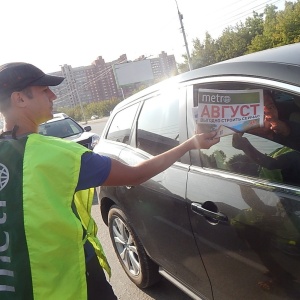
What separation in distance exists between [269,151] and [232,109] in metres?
0.32

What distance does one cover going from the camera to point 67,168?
4.16 feet

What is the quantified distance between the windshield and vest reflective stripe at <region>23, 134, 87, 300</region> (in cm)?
725

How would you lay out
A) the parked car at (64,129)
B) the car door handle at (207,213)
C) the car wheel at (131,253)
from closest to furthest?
the car door handle at (207,213), the car wheel at (131,253), the parked car at (64,129)

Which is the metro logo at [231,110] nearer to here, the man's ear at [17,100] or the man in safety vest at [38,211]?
the man in safety vest at [38,211]

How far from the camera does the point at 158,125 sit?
244 centimetres

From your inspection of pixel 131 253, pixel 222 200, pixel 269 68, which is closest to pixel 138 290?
pixel 131 253

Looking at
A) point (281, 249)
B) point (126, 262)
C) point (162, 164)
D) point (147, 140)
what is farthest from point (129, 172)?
point (126, 262)

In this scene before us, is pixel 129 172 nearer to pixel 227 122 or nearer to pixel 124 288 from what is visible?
pixel 227 122

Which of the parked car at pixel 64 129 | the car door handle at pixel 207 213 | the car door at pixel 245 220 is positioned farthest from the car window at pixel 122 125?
the parked car at pixel 64 129

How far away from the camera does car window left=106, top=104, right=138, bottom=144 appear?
2.90 metres

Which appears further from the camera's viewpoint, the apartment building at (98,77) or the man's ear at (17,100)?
the apartment building at (98,77)

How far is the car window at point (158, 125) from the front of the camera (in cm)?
222

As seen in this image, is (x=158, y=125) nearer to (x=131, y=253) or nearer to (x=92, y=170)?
(x=92, y=170)

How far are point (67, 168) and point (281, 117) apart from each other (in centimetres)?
110
